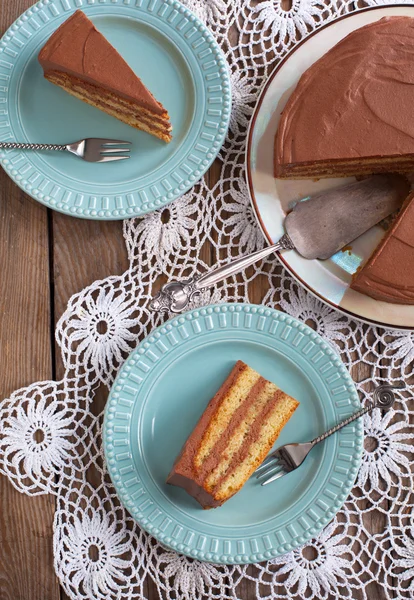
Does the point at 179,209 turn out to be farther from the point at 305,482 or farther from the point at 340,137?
the point at 305,482

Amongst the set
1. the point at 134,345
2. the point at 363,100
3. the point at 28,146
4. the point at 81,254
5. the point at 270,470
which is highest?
the point at 363,100

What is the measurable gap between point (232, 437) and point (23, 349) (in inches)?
29.1

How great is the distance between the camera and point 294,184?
6.20 feet

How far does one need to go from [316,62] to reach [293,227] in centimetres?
49

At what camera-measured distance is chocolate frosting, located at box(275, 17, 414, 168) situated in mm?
1699

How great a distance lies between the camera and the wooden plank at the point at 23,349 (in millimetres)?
1893

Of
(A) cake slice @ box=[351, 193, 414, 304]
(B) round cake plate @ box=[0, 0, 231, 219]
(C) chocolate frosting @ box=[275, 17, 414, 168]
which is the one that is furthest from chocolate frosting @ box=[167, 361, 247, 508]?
(C) chocolate frosting @ box=[275, 17, 414, 168]

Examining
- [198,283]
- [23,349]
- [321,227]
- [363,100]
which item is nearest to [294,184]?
[321,227]

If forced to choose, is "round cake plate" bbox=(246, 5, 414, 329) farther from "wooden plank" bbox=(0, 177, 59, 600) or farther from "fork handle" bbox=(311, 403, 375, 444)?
"wooden plank" bbox=(0, 177, 59, 600)

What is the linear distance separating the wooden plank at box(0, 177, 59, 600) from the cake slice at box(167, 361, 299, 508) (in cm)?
51

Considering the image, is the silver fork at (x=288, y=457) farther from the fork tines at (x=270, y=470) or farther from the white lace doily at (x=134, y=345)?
the white lace doily at (x=134, y=345)

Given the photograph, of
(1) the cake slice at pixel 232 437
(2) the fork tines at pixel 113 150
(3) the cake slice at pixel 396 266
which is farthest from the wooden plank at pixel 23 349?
(3) the cake slice at pixel 396 266

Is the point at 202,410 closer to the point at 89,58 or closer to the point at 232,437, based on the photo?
the point at 232,437

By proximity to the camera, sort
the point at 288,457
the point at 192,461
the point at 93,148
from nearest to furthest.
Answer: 1. the point at 192,461
2. the point at 288,457
3. the point at 93,148
